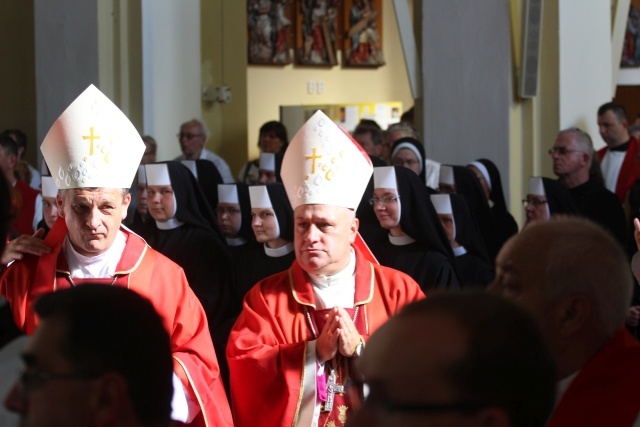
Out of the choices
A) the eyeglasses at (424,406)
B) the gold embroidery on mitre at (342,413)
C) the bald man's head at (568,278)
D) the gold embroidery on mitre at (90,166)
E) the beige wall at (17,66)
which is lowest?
the gold embroidery on mitre at (342,413)

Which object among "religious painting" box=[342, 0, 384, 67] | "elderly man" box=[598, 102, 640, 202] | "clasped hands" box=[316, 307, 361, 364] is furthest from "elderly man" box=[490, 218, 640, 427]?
"religious painting" box=[342, 0, 384, 67]

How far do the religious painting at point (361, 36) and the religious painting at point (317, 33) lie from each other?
21 cm

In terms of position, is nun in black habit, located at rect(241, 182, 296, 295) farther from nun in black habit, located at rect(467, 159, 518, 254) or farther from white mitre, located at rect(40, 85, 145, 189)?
nun in black habit, located at rect(467, 159, 518, 254)

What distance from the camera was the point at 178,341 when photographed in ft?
14.6

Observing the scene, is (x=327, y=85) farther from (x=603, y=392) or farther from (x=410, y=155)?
(x=603, y=392)

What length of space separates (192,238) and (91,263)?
293cm

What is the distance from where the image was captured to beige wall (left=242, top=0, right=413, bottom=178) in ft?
58.6

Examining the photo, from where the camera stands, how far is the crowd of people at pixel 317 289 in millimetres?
1899

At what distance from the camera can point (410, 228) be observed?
6.29 metres

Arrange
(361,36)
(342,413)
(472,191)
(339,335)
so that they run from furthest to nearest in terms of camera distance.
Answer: (361,36), (472,191), (342,413), (339,335)

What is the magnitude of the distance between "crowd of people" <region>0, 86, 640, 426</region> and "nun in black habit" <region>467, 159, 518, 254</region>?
0.02m

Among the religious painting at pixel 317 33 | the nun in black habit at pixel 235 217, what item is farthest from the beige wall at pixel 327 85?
the nun in black habit at pixel 235 217

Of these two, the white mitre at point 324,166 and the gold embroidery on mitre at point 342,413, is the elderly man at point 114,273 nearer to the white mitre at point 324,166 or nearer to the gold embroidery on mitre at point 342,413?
the gold embroidery on mitre at point 342,413

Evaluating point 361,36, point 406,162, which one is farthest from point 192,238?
point 361,36
